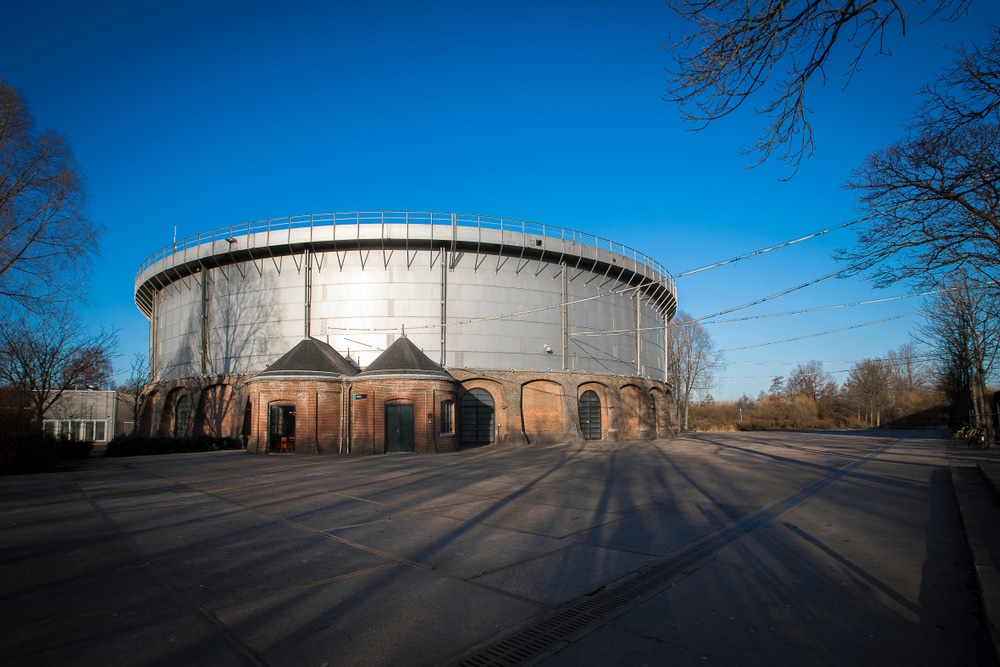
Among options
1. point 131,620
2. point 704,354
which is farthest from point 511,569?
point 704,354

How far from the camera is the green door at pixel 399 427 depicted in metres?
27.2

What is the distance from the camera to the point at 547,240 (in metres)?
36.2

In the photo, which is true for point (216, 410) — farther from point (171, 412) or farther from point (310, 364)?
point (310, 364)

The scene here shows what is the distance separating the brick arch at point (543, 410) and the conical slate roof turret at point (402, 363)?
23.1ft

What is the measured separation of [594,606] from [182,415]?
40025 millimetres

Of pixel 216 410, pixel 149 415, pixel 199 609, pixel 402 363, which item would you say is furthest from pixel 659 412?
pixel 199 609

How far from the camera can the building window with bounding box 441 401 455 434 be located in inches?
1109

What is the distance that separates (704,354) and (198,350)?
50.5m

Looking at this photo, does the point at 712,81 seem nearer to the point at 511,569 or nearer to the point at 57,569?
the point at 511,569

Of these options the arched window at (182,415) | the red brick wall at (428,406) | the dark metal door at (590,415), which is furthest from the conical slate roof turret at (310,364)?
the dark metal door at (590,415)

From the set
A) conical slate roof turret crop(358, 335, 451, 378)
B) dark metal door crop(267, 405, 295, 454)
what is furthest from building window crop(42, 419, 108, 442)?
conical slate roof turret crop(358, 335, 451, 378)

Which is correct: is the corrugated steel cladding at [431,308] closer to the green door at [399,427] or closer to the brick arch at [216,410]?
the brick arch at [216,410]

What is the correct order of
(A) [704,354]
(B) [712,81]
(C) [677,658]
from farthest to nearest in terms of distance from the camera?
(A) [704,354], (B) [712,81], (C) [677,658]


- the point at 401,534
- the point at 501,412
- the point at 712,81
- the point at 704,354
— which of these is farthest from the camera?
the point at 704,354
